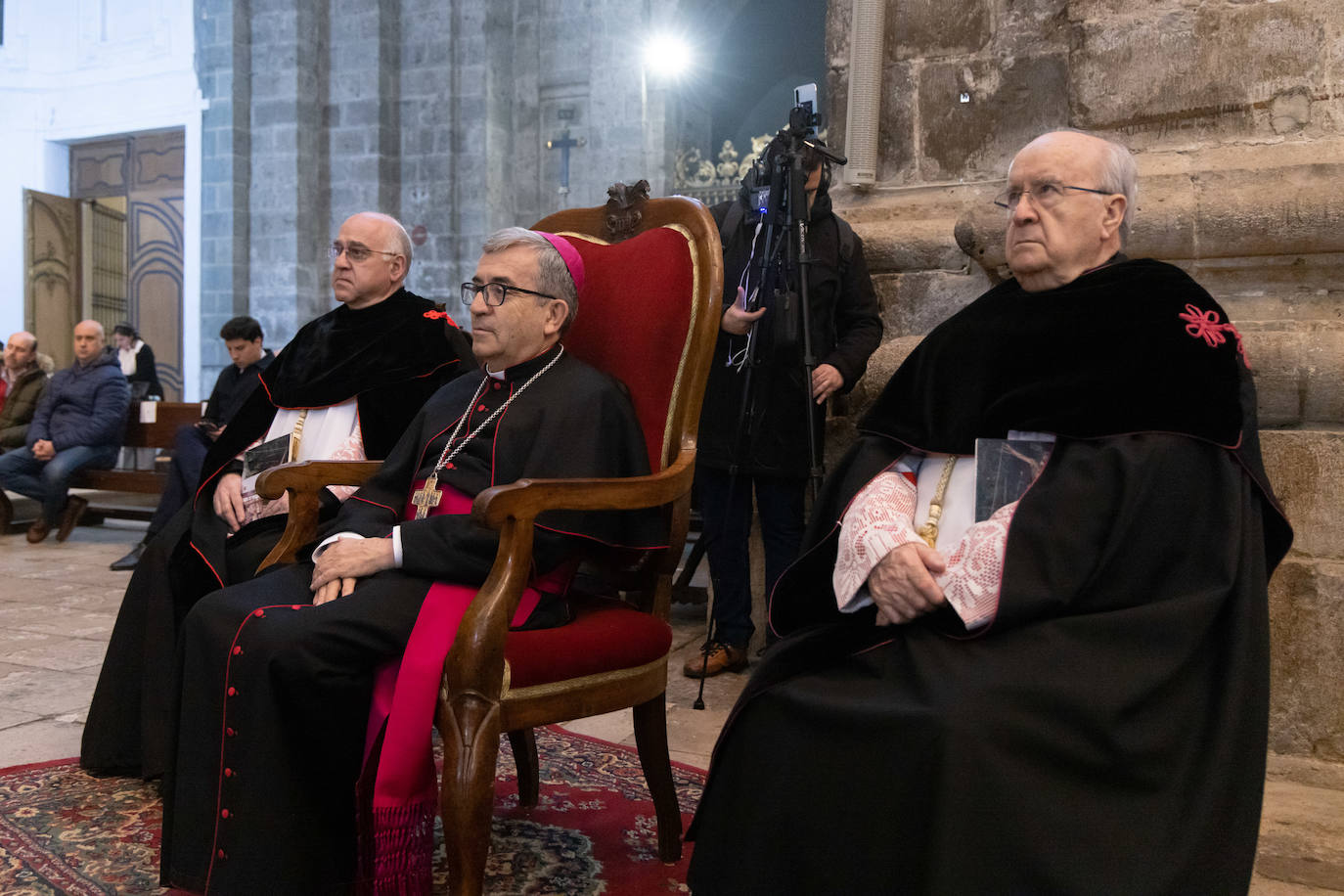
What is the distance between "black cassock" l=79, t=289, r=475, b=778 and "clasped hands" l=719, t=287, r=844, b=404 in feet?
2.64

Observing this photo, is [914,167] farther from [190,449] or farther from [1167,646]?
[190,449]

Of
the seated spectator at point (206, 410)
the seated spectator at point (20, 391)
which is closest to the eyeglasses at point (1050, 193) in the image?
the seated spectator at point (206, 410)

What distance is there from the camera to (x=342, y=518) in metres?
2.33

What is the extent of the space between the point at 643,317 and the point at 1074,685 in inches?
48.7

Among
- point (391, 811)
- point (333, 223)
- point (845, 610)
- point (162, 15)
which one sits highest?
point (162, 15)

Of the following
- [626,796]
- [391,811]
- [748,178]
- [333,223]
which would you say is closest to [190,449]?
[748,178]

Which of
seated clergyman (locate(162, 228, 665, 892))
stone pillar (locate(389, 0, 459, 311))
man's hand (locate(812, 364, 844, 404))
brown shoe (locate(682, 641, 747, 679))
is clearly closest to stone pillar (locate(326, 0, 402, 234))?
stone pillar (locate(389, 0, 459, 311))

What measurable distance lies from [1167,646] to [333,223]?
1139cm

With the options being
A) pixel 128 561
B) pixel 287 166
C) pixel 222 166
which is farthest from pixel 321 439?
pixel 222 166

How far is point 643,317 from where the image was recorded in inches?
96.0

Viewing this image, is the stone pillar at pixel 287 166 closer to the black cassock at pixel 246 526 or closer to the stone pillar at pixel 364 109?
the stone pillar at pixel 364 109

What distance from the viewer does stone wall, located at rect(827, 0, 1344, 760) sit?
2703 mm

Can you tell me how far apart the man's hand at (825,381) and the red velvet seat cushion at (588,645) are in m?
1.20

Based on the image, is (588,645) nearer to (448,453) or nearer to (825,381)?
(448,453)
